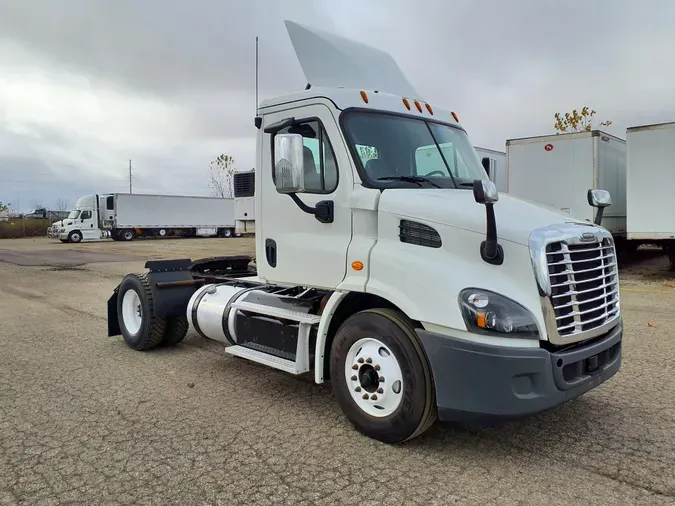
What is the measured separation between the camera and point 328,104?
14.5 feet

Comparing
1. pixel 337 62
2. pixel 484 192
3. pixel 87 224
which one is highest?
pixel 337 62

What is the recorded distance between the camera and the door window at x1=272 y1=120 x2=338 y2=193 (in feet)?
14.3

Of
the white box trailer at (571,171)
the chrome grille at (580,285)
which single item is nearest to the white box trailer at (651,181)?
the white box trailer at (571,171)

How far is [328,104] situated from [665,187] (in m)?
11.6

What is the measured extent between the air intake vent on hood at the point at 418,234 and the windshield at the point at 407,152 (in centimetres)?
46

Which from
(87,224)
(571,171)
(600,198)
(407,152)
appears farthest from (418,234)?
(87,224)

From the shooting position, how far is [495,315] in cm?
338

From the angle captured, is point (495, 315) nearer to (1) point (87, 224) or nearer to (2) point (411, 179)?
(2) point (411, 179)

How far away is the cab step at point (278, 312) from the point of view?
451cm

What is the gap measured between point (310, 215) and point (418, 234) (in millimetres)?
1092

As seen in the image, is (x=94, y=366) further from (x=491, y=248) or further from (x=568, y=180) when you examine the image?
(x=568, y=180)

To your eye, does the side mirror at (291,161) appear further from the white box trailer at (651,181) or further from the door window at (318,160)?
the white box trailer at (651,181)

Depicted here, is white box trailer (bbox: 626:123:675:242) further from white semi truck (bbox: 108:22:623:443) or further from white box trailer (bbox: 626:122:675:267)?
white semi truck (bbox: 108:22:623:443)

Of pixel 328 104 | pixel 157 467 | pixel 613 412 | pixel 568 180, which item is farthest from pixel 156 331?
pixel 568 180
